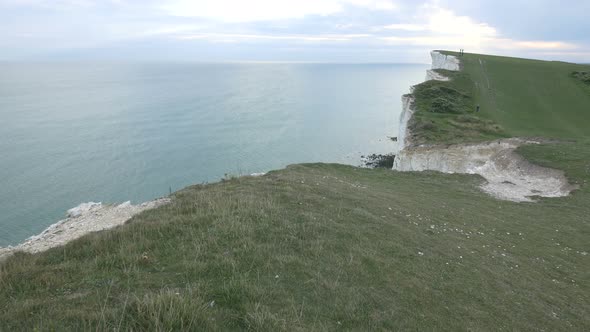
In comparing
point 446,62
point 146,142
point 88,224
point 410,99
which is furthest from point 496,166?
point 446,62

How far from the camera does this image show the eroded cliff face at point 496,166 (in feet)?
89.2

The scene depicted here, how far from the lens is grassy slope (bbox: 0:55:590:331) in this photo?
6.30 metres

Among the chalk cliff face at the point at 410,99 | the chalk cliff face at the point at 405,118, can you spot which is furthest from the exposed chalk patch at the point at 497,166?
the chalk cliff face at the point at 405,118

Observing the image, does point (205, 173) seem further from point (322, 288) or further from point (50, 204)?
point (322, 288)

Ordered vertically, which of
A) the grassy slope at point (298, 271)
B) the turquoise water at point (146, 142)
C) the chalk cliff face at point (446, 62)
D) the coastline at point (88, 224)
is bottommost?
the turquoise water at point (146, 142)

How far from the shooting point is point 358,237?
11.3 meters

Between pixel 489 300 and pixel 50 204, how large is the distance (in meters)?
39.0

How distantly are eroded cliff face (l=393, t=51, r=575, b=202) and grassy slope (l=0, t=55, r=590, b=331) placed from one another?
9.93 meters

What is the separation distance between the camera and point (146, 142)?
59406 millimetres

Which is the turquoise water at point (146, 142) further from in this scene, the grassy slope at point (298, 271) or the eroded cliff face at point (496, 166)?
the eroded cliff face at point (496, 166)

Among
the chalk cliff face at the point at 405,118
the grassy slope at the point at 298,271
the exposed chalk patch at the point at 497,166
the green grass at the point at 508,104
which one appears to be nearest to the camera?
the grassy slope at the point at 298,271

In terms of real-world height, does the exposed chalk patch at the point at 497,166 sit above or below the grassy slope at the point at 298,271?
below

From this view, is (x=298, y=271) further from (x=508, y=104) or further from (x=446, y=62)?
(x=446, y=62)

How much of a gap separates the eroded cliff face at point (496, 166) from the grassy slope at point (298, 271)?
9932mm
